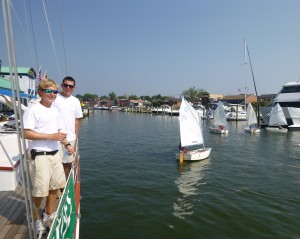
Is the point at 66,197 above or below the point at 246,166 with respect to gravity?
above

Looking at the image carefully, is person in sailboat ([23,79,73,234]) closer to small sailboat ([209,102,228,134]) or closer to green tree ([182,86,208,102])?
→ small sailboat ([209,102,228,134])

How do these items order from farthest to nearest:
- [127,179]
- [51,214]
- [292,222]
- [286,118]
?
1. [286,118]
2. [127,179]
3. [292,222]
4. [51,214]

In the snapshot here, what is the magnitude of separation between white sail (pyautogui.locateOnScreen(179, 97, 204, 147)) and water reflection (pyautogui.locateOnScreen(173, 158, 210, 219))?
1.85 meters

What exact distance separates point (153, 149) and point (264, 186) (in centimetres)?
1209

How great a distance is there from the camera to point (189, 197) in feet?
37.8

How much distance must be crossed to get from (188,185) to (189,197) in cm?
170

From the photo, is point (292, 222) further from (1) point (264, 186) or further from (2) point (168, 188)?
(2) point (168, 188)

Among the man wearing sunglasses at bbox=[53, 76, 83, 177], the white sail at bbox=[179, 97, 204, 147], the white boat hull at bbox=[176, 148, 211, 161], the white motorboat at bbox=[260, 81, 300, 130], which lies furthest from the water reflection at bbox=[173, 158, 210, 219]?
the white motorboat at bbox=[260, 81, 300, 130]

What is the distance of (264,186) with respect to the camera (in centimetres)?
1312

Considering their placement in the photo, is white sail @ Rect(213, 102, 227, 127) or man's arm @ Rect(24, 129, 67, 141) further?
white sail @ Rect(213, 102, 227, 127)

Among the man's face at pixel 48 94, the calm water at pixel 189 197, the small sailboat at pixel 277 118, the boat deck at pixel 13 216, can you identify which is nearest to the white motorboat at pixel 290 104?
the small sailboat at pixel 277 118

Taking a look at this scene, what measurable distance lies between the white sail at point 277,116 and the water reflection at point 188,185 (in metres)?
26.7

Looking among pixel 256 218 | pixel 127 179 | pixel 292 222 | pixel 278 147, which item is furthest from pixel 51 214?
pixel 278 147

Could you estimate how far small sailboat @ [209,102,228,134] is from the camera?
3476cm
